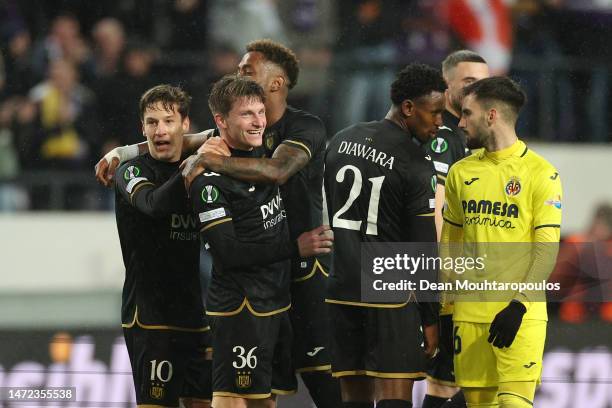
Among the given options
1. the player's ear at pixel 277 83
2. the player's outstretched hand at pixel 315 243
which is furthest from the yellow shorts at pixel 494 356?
the player's ear at pixel 277 83

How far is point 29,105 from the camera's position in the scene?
945 centimetres

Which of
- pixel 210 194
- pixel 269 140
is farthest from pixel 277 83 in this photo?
pixel 210 194

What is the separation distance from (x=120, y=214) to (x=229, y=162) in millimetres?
738

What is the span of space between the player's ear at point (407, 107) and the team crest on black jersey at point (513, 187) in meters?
0.61

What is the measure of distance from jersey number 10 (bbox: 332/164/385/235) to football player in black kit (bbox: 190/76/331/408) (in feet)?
1.20

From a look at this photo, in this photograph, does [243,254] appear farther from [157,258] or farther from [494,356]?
[494,356]

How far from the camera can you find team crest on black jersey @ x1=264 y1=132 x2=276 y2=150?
5344 mm

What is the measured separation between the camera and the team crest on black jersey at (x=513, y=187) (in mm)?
→ 4656

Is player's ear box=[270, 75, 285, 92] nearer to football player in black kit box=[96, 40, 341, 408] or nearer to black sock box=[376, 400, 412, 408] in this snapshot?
football player in black kit box=[96, 40, 341, 408]

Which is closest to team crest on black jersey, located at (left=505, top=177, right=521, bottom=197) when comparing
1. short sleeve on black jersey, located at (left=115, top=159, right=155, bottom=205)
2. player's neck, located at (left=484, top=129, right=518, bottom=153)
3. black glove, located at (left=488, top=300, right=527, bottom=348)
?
player's neck, located at (left=484, top=129, right=518, bottom=153)

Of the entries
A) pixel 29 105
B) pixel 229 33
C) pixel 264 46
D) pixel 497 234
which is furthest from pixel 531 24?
pixel 497 234

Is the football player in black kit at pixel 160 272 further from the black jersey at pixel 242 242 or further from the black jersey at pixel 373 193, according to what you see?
the black jersey at pixel 373 193

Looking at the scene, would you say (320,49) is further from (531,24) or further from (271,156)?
(271,156)

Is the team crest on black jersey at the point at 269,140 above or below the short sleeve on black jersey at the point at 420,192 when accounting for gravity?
above
